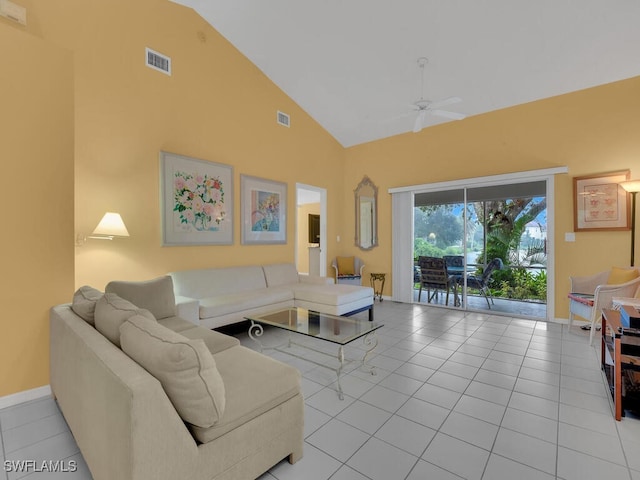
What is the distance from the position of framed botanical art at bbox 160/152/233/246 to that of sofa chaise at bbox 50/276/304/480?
78.7 inches

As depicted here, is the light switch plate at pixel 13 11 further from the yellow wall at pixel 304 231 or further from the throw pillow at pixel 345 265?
the yellow wall at pixel 304 231

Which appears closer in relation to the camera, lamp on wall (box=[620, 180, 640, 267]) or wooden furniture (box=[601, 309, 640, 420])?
wooden furniture (box=[601, 309, 640, 420])

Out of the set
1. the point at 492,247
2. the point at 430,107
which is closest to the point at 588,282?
the point at 492,247

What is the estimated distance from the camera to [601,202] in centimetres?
406

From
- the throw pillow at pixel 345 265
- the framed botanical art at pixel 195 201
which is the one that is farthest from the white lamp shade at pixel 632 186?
the framed botanical art at pixel 195 201

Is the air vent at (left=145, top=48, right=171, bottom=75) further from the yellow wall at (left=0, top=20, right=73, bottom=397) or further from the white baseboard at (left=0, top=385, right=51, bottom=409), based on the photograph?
the white baseboard at (left=0, top=385, right=51, bottom=409)

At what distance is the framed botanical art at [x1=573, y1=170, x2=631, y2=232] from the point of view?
12.9 ft

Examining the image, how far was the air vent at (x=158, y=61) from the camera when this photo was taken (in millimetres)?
3518

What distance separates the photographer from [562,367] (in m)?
2.90

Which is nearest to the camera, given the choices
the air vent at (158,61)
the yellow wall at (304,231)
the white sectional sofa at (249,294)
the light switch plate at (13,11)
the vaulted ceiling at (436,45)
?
the light switch plate at (13,11)

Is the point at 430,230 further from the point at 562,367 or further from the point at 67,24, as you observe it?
the point at 67,24

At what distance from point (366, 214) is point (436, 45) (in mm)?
3361

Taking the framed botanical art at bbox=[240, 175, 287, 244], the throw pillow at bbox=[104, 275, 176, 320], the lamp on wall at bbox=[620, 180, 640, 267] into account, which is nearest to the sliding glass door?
the lamp on wall at bbox=[620, 180, 640, 267]

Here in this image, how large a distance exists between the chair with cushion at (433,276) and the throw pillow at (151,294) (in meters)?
4.22
